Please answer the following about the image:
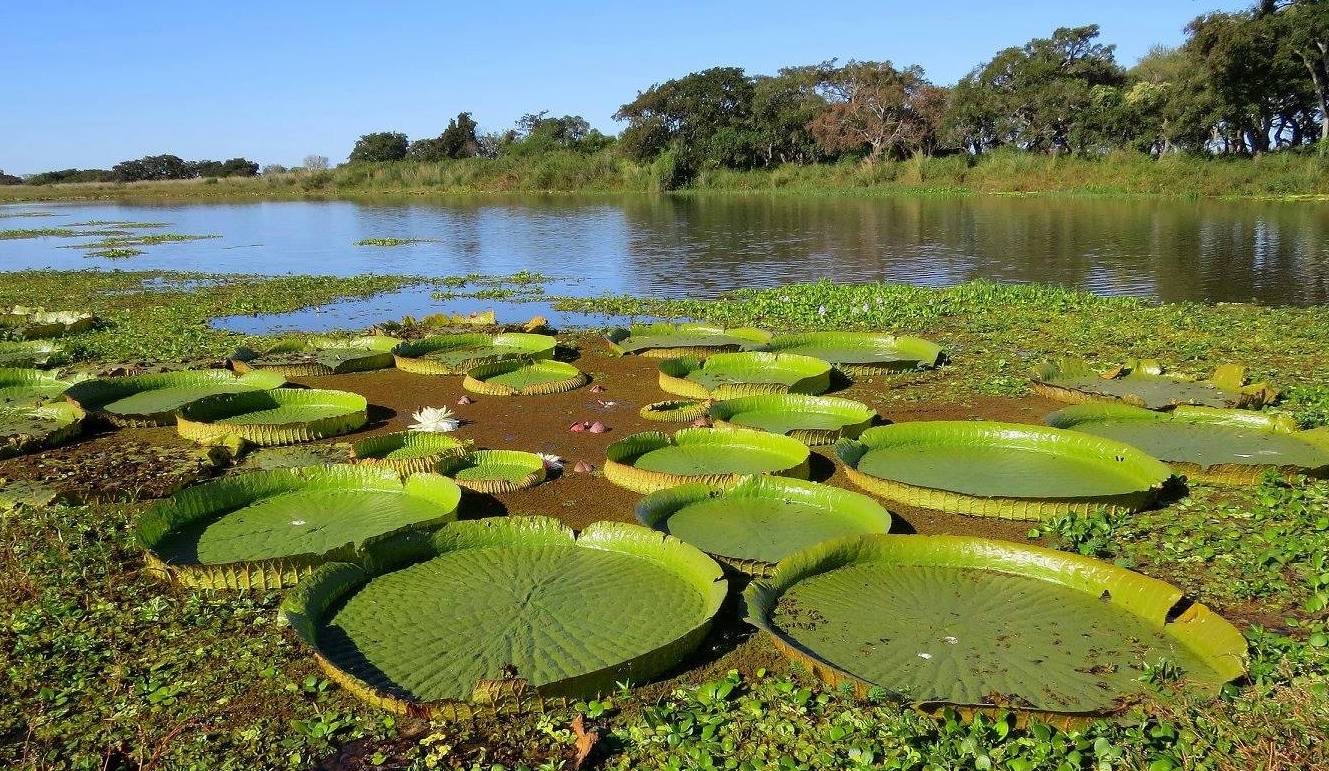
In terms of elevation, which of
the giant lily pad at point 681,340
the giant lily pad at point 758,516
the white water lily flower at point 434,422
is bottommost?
the giant lily pad at point 758,516

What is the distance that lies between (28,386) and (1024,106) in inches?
1835

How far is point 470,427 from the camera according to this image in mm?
7398

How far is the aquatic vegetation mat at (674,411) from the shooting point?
7371 millimetres

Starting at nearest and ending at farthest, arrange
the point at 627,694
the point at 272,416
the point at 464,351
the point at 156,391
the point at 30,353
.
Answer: the point at 627,694, the point at 272,416, the point at 156,391, the point at 464,351, the point at 30,353

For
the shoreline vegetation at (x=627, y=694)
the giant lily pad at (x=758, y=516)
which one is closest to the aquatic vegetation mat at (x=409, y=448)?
the shoreline vegetation at (x=627, y=694)

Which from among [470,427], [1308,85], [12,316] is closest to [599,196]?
[1308,85]

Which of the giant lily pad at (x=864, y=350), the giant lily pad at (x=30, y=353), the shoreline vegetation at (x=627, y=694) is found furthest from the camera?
the giant lily pad at (x=30, y=353)

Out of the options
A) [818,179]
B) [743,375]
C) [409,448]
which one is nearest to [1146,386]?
[743,375]

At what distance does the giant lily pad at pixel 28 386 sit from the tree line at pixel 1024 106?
124 ft

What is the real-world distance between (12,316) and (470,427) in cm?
978

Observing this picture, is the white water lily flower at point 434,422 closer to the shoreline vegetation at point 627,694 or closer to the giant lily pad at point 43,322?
the shoreline vegetation at point 627,694

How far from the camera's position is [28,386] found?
8.66 metres

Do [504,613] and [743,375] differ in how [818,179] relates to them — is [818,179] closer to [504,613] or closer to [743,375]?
[743,375]

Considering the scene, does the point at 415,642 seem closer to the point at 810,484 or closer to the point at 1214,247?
the point at 810,484
